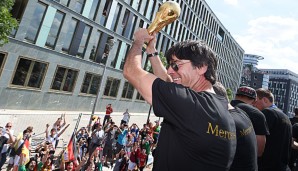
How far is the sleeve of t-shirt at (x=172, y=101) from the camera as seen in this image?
1.59 m

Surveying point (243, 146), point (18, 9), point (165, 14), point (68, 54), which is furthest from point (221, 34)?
Answer: point (243, 146)

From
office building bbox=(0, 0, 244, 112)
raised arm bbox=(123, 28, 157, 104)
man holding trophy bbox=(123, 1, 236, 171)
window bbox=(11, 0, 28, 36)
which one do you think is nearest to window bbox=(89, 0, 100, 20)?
office building bbox=(0, 0, 244, 112)

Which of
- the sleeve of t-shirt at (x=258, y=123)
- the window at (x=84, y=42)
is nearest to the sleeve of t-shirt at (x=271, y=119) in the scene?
the sleeve of t-shirt at (x=258, y=123)

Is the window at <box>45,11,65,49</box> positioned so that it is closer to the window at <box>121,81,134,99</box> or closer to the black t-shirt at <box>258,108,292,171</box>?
the window at <box>121,81,134,99</box>

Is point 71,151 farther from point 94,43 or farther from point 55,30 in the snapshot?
point 94,43

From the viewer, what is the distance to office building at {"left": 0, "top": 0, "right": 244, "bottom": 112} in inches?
748

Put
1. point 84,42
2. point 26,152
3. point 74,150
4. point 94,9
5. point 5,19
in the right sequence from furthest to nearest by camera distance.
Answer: point 94,9 → point 84,42 → point 5,19 → point 74,150 → point 26,152

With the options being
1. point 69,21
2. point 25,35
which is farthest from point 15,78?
point 69,21

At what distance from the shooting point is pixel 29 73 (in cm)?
2027

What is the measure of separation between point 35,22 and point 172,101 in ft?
70.0

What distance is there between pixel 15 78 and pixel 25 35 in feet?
11.5

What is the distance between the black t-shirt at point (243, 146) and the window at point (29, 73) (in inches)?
806

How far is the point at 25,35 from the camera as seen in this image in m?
19.3

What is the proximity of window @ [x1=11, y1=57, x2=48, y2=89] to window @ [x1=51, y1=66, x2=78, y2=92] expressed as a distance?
4.89 ft
